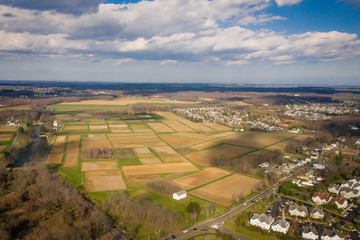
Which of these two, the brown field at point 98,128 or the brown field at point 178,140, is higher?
the brown field at point 98,128

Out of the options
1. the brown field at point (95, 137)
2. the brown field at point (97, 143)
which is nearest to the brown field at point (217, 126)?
the brown field at point (95, 137)

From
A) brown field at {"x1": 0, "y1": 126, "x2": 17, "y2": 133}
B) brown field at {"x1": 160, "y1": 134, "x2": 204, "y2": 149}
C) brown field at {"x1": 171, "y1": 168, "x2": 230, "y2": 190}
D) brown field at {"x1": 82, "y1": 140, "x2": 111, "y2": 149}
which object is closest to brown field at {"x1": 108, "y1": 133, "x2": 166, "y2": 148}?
brown field at {"x1": 82, "y1": 140, "x2": 111, "y2": 149}

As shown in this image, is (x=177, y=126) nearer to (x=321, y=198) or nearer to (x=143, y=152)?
(x=143, y=152)

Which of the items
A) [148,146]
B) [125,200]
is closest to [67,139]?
[148,146]

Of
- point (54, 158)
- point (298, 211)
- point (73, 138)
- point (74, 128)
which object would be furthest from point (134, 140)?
point (298, 211)

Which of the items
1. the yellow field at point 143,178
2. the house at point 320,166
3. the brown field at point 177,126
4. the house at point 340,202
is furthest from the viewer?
the brown field at point 177,126

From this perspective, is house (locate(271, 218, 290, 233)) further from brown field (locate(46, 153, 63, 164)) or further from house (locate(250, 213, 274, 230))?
brown field (locate(46, 153, 63, 164))

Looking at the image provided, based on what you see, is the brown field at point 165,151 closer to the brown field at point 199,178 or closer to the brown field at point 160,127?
the brown field at point 199,178
